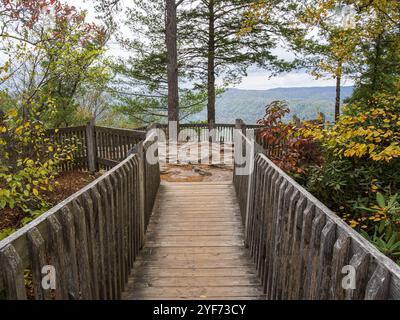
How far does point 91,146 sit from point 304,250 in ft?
25.7

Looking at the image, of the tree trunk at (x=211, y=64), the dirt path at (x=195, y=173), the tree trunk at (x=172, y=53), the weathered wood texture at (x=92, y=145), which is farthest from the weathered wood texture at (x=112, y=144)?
the tree trunk at (x=211, y=64)

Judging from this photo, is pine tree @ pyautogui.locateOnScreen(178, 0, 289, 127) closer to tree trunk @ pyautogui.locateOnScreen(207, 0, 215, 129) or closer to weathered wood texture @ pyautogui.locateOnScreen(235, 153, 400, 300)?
tree trunk @ pyautogui.locateOnScreen(207, 0, 215, 129)

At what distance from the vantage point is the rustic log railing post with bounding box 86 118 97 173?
875 cm

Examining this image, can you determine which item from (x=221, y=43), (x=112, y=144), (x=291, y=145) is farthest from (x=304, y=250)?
(x=221, y=43)

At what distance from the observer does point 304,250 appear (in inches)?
80.6

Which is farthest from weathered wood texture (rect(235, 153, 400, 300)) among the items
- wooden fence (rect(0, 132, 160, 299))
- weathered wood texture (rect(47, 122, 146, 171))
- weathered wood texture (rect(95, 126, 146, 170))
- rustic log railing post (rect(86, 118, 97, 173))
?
rustic log railing post (rect(86, 118, 97, 173))

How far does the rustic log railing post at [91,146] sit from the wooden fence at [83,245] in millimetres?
5513

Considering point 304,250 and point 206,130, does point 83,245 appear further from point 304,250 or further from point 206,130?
point 206,130

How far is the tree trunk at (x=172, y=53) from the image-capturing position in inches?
436

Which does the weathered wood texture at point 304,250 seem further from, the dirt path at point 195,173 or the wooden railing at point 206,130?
the wooden railing at point 206,130

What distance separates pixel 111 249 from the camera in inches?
106

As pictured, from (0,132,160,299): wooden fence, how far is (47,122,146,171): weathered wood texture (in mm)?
4799

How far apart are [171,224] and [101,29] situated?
7.32 metres
